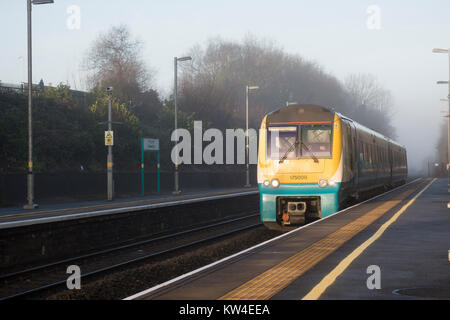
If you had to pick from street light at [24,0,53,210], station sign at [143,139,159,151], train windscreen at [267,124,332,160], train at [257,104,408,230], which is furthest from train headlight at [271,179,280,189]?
station sign at [143,139,159,151]

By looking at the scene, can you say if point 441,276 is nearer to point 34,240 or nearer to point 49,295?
point 49,295

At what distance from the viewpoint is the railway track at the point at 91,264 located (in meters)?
10.5

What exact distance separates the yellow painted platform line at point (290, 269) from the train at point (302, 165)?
11.0ft

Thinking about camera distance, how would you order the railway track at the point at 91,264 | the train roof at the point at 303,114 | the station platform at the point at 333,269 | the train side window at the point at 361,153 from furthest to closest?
the train side window at the point at 361,153 → the train roof at the point at 303,114 → the railway track at the point at 91,264 → the station platform at the point at 333,269

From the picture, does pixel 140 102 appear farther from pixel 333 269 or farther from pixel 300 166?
pixel 333 269

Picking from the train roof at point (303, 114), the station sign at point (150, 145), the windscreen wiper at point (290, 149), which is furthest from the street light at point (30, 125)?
the windscreen wiper at point (290, 149)

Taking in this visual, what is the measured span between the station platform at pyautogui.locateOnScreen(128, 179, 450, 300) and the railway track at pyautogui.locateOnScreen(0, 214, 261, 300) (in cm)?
343

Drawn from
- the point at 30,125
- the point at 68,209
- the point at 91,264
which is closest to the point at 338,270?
the point at 91,264

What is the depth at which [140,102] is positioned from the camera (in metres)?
49.4

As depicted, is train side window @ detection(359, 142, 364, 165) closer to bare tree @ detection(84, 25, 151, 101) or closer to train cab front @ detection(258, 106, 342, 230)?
train cab front @ detection(258, 106, 342, 230)

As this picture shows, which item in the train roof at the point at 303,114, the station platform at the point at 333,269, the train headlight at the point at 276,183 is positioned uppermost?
the train roof at the point at 303,114

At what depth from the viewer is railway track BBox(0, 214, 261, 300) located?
412 inches

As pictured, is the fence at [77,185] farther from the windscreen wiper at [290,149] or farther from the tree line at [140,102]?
the windscreen wiper at [290,149]
